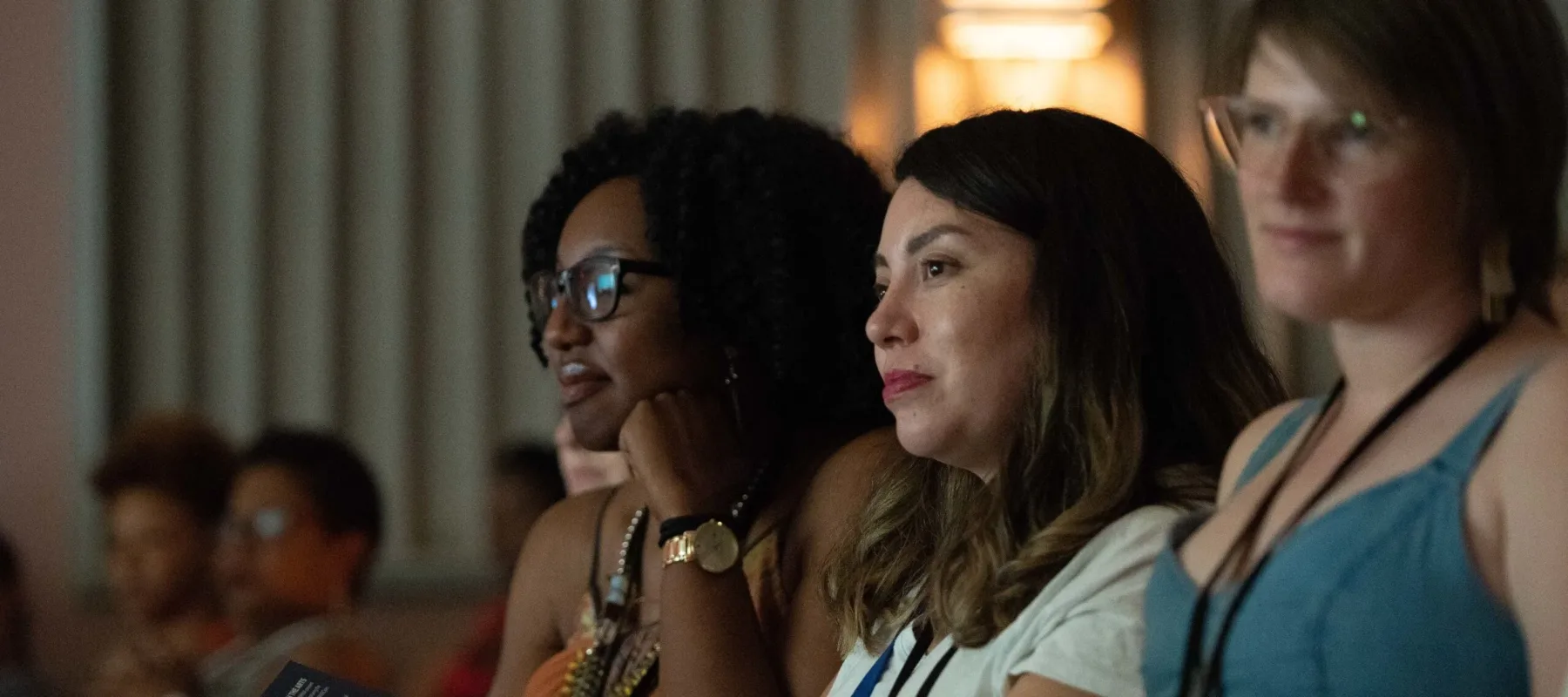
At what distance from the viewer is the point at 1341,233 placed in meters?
0.88

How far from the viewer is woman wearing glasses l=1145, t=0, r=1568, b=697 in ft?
2.72

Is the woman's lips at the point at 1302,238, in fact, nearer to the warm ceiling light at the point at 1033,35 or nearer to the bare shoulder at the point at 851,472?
the bare shoulder at the point at 851,472

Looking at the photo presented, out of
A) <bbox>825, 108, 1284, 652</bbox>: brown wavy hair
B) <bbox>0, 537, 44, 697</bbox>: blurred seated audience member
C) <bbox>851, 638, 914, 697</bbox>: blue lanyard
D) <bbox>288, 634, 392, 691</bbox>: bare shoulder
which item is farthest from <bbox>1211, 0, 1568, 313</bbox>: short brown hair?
<bbox>0, 537, 44, 697</bbox>: blurred seated audience member

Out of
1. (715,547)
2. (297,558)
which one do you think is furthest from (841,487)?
(297,558)

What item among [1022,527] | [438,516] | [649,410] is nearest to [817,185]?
[649,410]

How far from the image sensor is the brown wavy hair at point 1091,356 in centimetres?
134

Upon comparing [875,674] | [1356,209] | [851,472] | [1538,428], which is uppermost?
[1356,209]

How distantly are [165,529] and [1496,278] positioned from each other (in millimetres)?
3075

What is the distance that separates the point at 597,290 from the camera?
6.67 ft

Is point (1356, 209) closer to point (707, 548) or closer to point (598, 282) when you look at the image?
point (707, 548)

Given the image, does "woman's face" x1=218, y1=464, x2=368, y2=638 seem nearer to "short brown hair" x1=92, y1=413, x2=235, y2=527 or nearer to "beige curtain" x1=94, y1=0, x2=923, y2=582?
"short brown hair" x1=92, y1=413, x2=235, y2=527

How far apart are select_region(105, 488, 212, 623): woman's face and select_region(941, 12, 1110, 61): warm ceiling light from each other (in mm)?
2083

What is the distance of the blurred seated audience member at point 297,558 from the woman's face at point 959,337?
158cm

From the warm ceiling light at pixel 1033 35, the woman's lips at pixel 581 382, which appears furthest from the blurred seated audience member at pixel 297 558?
the warm ceiling light at pixel 1033 35
